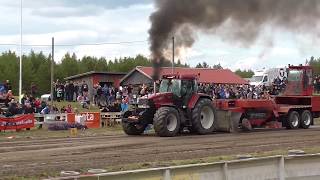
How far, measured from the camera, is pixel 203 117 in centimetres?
2036

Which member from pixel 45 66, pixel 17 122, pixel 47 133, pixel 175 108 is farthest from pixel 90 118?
pixel 45 66

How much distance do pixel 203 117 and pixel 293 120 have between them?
208 inches

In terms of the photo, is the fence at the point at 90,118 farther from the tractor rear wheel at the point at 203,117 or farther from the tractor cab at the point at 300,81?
the tractor cab at the point at 300,81

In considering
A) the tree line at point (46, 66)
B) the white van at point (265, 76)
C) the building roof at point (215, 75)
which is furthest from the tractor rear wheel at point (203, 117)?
the tree line at point (46, 66)

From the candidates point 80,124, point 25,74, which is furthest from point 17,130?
point 25,74

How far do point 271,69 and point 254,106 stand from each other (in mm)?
30629

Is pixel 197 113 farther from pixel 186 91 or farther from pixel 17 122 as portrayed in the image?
pixel 17 122

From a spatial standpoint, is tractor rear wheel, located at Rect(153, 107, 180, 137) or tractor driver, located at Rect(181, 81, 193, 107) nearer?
tractor rear wheel, located at Rect(153, 107, 180, 137)

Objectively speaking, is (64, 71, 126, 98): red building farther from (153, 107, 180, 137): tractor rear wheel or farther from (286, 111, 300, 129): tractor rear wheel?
(153, 107, 180, 137): tractor rear wheel

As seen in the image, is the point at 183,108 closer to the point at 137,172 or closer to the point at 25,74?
the point at 137,172

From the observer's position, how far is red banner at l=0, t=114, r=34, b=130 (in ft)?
72.5

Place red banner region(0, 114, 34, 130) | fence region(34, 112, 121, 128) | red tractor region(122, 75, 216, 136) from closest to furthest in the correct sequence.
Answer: red tractor region(122, 75, 216, 136)
red banner region(0, 114, 34, 130)
fence region(34, 112, 121, 128)

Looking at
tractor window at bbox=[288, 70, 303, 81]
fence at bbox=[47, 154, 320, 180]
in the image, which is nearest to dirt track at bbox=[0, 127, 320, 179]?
fence at bbox=[47, 154, 320, 180]

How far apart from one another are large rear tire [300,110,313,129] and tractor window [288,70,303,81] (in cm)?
166
